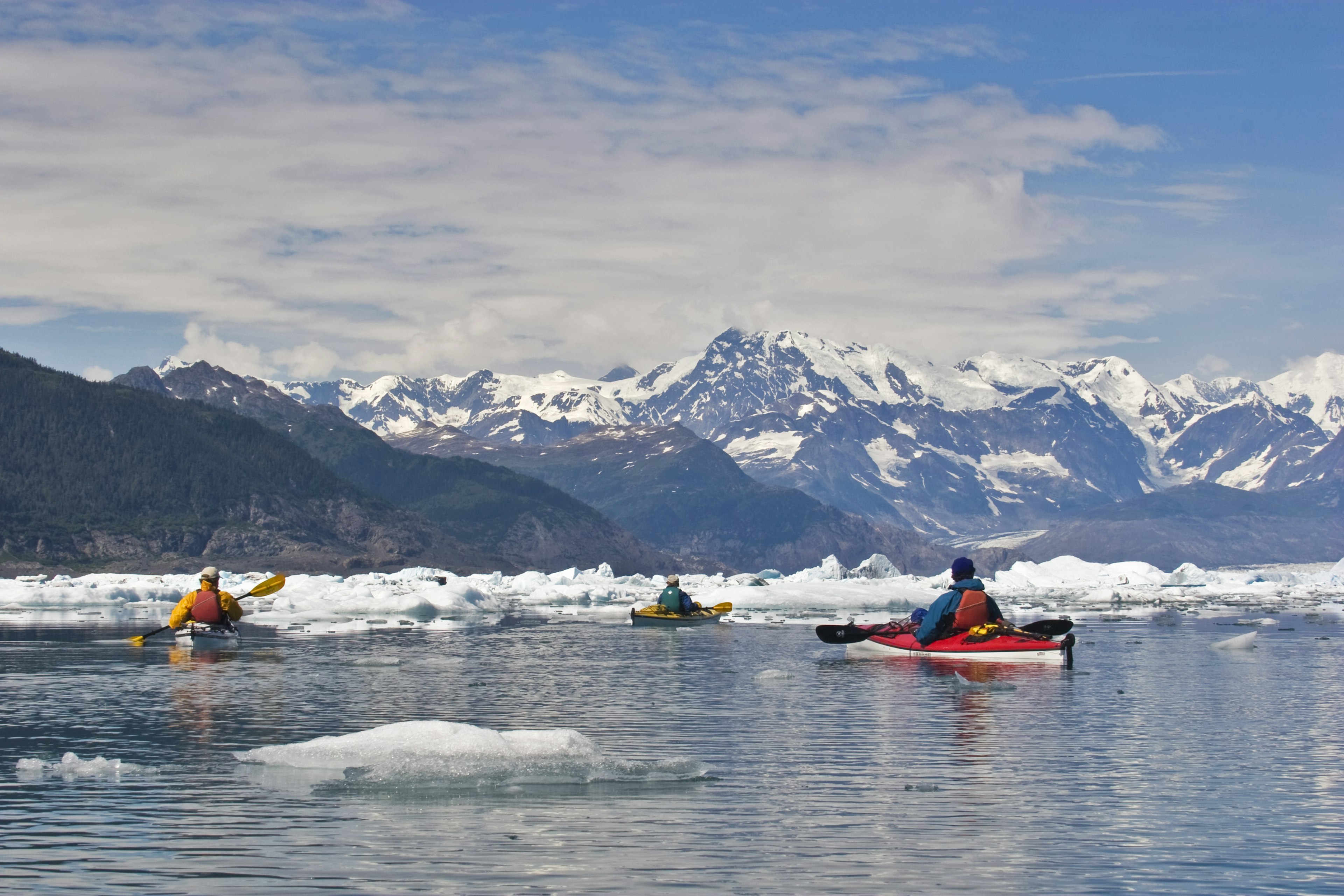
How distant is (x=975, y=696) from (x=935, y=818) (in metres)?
17.3

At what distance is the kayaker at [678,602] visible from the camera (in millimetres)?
77812

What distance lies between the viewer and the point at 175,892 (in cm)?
1501

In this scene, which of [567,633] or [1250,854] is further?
[567,633]

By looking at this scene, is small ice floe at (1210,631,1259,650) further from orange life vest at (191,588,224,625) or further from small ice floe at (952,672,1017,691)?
orange life vest at (191,588,224,625)

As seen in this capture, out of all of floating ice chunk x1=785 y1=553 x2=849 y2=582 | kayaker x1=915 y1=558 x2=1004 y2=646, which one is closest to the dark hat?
kayaker x1=915 y1=558 x2=1004 y2=646

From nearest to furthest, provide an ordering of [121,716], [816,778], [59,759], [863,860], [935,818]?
[863,860] → [935,818] → [816,778] → [59,759] → [121,716]

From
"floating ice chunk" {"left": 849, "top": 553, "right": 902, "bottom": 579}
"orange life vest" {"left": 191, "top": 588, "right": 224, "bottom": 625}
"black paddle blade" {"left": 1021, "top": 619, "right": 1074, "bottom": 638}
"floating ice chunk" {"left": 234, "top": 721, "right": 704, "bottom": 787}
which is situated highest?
"floating ice chunk" {"left": 849, "top": 553, "right": 902, "bottom": 579}

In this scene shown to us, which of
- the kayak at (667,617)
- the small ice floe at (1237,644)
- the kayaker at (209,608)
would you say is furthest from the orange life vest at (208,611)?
the small ice floe at (1237,644)

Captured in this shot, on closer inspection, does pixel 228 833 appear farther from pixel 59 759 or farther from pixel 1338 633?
pixel 1338 633

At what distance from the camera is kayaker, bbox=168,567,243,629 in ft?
174

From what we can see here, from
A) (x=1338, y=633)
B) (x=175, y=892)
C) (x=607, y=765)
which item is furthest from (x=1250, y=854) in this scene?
(x=1338, y=633)

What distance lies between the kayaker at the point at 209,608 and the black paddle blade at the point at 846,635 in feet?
74.3

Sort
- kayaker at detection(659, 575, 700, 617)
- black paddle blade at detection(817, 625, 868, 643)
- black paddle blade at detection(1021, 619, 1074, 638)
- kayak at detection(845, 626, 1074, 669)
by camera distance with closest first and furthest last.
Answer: kayak at detection(845, 626, 1074, 669), black paddle blade at detection(1021, 619, 1074, 638), black paddle blade at detection(817, 625, 868, 643), kayaker at detection(659, 575, 700, 617)

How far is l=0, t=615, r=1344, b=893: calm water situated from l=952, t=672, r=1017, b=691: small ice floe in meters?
1.01
